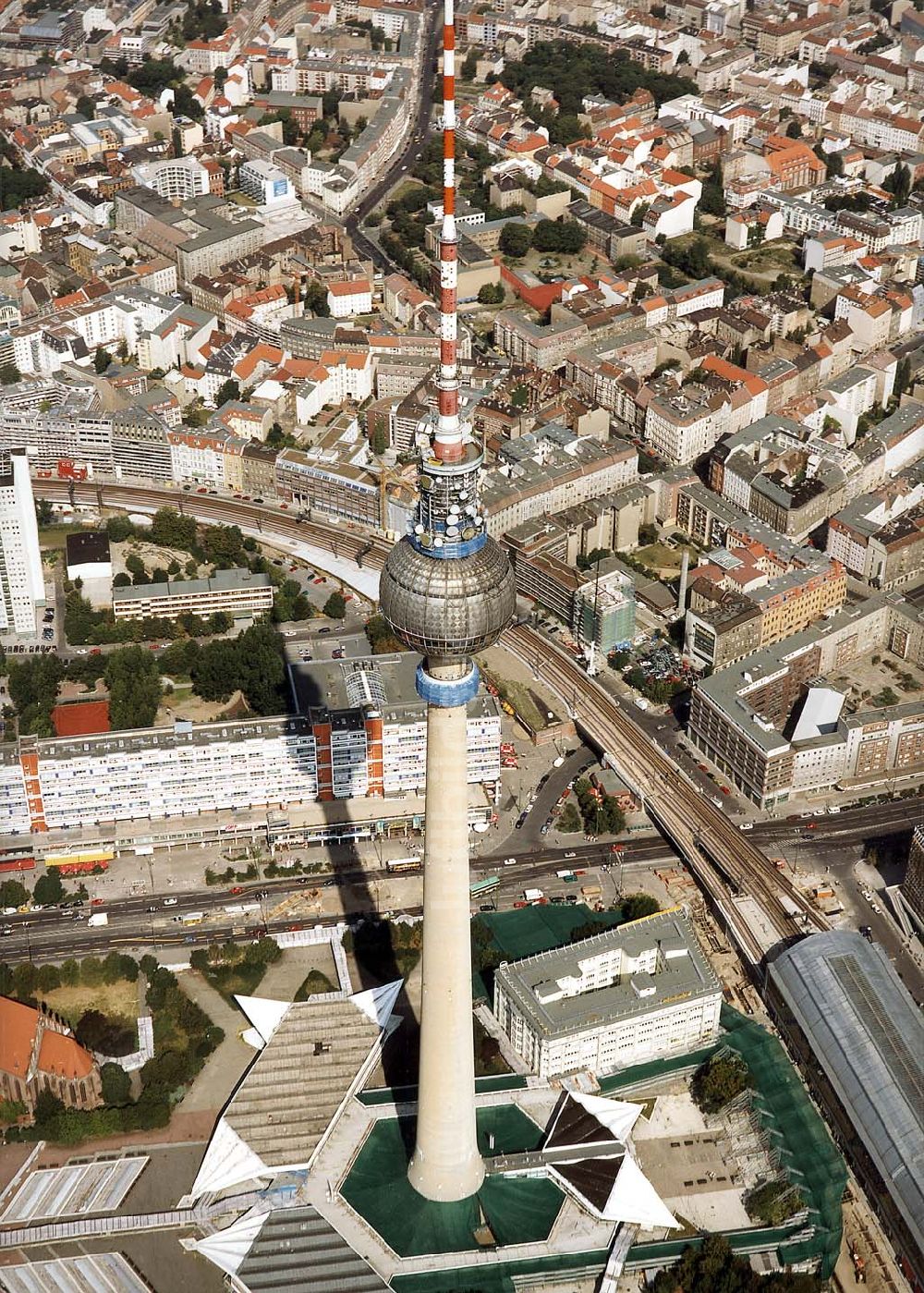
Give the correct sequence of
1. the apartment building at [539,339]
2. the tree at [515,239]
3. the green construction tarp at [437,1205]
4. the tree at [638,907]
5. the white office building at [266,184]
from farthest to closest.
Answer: the white office building at [266,184], the tree at [515,239], the apartment building at [539,339], the tree at [638,907], the green construction tarp at [437,1205]

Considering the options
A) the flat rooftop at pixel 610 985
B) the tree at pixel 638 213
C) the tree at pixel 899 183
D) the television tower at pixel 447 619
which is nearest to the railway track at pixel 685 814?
the flat rooftop at pixel 610 985

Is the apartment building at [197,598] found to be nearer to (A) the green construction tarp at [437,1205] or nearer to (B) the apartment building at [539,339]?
(B) the apartment building at [539,339]

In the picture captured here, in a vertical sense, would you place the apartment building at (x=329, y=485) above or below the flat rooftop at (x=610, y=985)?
above

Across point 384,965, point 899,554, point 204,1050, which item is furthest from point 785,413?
point 204,1050

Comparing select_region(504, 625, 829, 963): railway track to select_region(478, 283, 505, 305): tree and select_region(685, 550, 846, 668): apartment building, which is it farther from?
select_region(478, 283, 505, 305): tree

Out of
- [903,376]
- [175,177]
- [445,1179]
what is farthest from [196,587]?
[175,177]

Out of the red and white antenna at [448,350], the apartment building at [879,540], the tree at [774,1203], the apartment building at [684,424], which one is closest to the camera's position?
the red and white antenna at [448,350]
